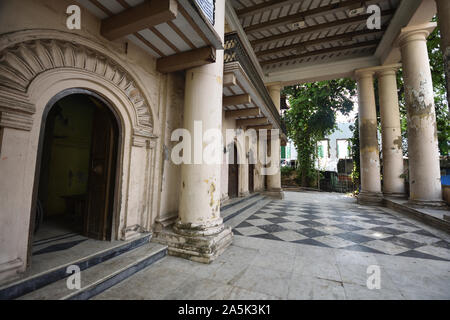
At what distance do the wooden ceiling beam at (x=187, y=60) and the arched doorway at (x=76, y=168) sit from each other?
1301mm

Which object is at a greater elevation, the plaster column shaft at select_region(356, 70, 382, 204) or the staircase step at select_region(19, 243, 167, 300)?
the plaster column shaft at select_region(356, 70, 382, 204)

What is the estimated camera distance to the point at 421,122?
5926 millimetres

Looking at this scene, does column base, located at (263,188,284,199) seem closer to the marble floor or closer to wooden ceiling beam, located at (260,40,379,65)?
the marble floor

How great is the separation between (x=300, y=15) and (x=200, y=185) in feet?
24.4

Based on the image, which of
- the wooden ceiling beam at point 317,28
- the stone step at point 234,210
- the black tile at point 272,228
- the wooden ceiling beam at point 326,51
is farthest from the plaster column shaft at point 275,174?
the black tile at point 272,228

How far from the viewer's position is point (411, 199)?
619 centimetres

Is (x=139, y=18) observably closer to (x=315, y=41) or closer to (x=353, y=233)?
(x=353, y=233)

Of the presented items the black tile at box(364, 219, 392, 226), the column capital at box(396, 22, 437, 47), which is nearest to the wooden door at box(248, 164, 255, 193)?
the black tile at box(364, 219, 392, 226)

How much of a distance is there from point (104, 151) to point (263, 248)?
10.4ft

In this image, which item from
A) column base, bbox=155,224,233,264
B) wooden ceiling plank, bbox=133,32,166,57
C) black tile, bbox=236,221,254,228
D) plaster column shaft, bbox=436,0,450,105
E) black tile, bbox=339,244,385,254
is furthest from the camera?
black tile, bbox=236,221,254,228

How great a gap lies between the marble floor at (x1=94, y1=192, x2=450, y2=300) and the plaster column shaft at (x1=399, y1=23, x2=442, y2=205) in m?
2.96

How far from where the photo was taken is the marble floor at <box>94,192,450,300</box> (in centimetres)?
205
